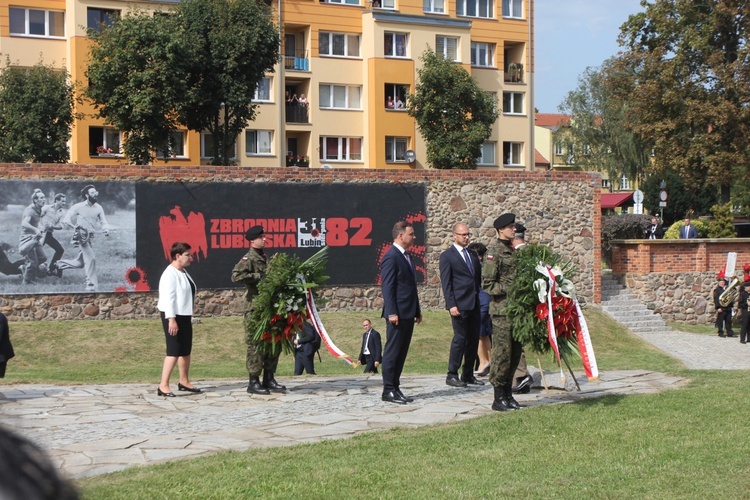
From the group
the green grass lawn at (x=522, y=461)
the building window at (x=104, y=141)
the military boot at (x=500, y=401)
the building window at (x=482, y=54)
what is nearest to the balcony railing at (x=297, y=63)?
the building window at (x=104, y=141)

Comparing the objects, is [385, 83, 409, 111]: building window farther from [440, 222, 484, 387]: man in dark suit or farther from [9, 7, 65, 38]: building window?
[440, 222, 484, 387]: man in dark suit

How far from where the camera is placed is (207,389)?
1233 centimetres

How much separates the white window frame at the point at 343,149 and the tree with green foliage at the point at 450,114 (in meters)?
4.65

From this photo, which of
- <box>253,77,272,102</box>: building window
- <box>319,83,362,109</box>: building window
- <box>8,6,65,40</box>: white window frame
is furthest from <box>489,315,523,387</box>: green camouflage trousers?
<box>319,83,362,109</box>: building window

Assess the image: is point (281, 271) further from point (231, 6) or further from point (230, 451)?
point (231, 6)

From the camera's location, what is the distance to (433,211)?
25750mm

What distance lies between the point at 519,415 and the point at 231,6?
29241mm

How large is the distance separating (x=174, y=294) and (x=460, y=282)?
11.7 ft

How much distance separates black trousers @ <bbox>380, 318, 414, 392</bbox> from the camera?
10.8m

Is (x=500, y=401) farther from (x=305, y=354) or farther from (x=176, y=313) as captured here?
(x=305, y=354)

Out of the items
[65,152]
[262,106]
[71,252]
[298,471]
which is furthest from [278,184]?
[262,106]

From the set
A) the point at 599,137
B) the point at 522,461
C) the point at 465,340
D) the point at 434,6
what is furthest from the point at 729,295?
the point at 599,137

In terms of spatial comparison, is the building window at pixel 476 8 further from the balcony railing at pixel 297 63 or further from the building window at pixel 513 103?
the balcony railing at pixel 297 63

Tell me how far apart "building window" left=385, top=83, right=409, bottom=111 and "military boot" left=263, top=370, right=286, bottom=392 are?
37.5 metres
